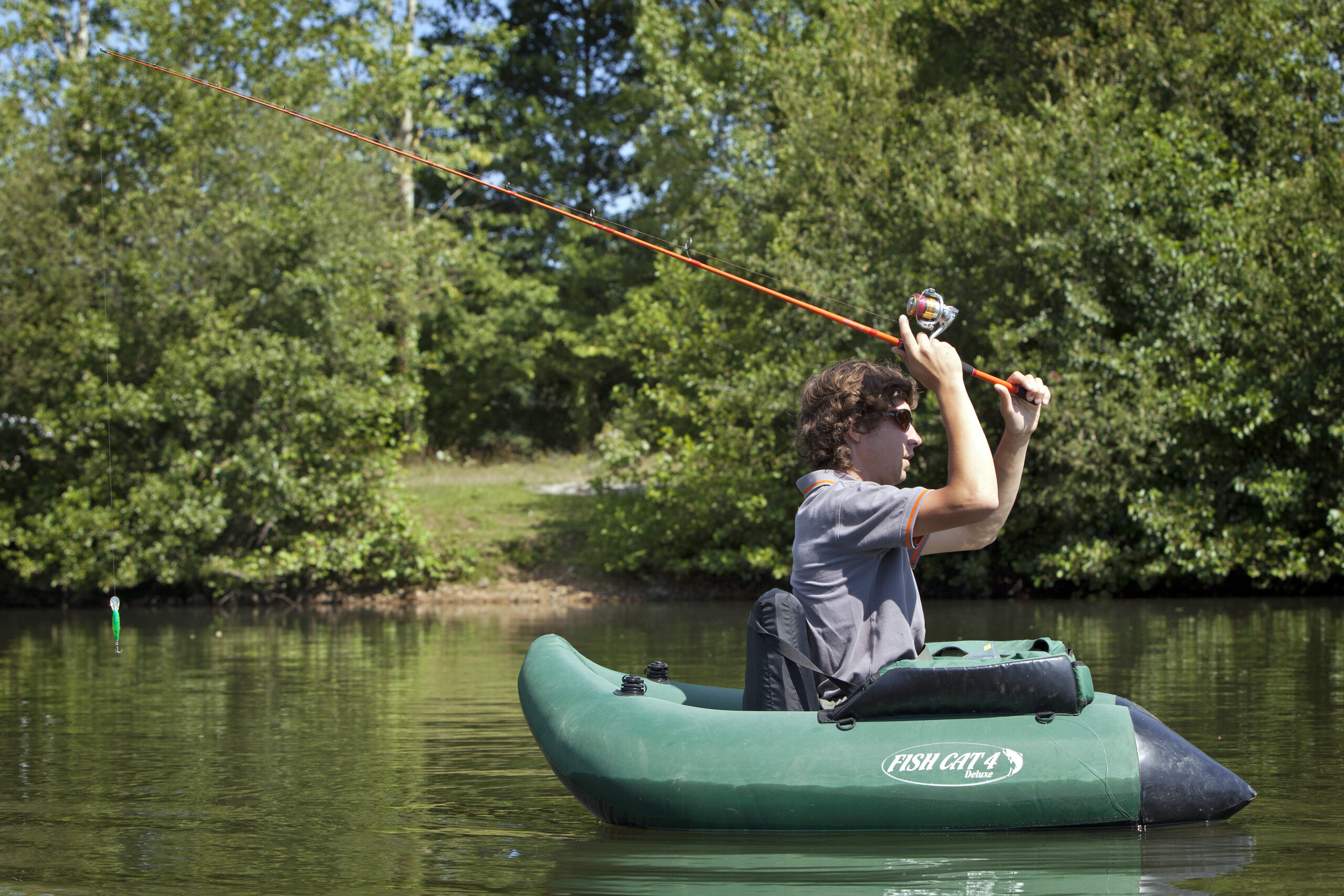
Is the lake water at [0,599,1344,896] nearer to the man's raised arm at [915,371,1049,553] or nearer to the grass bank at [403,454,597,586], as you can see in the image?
the man's raised arm at [915,371,1049,553]

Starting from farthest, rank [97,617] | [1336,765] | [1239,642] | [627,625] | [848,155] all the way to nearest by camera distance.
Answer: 1. [848,155]
2. [97,617]
3. [627,625]
4. [1239,642]
5. [1336,765]

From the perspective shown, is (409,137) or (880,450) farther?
(409,137)

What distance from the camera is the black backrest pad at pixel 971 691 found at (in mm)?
3840

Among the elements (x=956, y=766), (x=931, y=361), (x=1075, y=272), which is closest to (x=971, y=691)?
(x=956, y=766)

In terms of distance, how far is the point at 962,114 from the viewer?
1580 cm

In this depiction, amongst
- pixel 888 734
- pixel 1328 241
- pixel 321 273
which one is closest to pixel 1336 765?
pixel 888 734

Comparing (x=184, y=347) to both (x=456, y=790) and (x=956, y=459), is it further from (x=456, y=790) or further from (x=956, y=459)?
(x=956, y=459)

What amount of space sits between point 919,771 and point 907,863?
0.30 metres

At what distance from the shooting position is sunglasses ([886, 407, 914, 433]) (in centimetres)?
386

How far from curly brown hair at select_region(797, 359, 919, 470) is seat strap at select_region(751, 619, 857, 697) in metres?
0.53

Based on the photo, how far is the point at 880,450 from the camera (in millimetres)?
3893

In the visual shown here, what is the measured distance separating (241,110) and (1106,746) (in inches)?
625

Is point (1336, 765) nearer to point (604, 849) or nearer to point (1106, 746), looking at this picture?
point (1106, 746)

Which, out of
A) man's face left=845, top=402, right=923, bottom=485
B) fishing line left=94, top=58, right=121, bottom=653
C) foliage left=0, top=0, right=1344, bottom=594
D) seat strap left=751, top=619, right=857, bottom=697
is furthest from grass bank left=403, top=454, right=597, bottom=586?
man's face left=845, top=402, right=923, bottom=485
